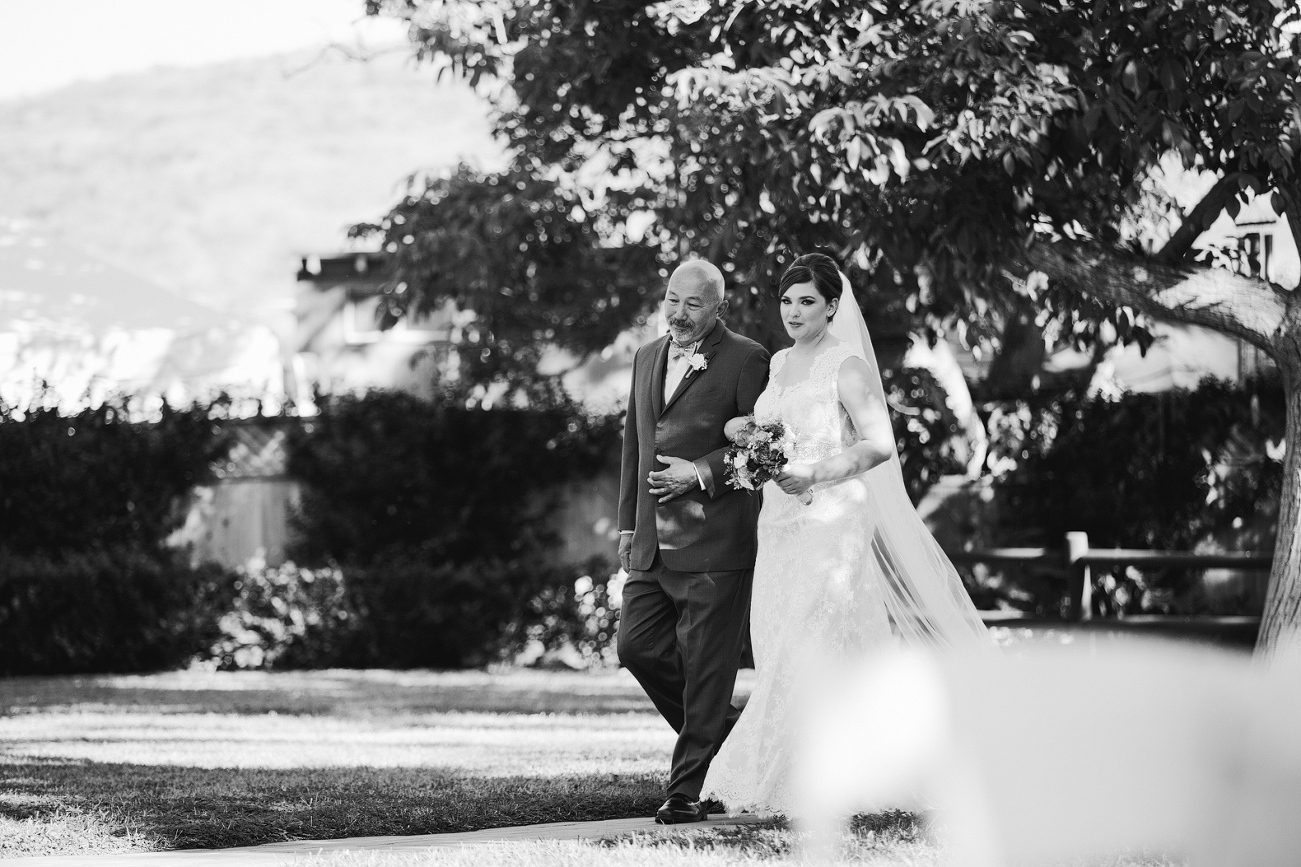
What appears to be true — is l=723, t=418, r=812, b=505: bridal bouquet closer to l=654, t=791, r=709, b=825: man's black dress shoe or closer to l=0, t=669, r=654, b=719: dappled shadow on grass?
l=654, t=791, r=709, b=825: man's black dress shoe

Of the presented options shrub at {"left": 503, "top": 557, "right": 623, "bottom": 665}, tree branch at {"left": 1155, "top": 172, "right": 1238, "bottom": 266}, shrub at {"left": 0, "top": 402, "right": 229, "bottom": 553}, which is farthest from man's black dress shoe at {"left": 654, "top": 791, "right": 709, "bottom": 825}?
shrub at {"left": 0, "top": 402, "right": 229, "bottom": 553}

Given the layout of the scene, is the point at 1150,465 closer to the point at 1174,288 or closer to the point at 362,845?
the point at 1174,288

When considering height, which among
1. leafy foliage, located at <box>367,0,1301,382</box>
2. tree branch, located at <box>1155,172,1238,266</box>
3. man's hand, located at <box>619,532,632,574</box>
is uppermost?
leafy foliage, located at <box>367,0,1301,382</box>

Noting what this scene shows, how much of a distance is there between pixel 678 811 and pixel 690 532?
1.03 metres

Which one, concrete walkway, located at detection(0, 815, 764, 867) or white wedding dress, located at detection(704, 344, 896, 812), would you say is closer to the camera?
concrete walkway, located at detection(0, 815, 764, 867)

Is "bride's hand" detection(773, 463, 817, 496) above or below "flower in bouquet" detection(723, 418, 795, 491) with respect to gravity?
below

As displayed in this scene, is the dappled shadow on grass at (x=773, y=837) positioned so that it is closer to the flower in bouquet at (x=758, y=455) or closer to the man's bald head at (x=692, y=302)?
the flower in bouquet at (x=758, y=455)

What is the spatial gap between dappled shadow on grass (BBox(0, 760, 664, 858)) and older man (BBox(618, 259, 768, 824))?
2.00 ft

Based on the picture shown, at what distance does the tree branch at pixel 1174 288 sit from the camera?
9.17 meters

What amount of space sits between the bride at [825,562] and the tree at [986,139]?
2333mm

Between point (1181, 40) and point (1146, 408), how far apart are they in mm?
5893

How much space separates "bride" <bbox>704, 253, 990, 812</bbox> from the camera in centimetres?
557

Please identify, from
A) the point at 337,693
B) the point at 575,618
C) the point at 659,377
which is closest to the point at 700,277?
the point at 659,377

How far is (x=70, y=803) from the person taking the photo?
20.1 feet
